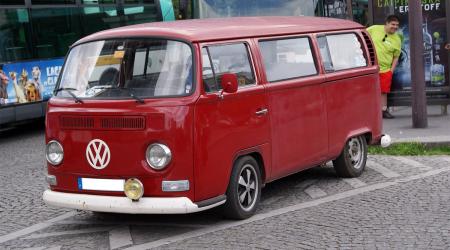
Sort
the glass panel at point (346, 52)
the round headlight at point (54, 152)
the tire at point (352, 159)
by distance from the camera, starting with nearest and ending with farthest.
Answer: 1. the round headlight at point (54, 152)
2. the glass panel at point (346, 52)
3. the tire at point (352, 159)

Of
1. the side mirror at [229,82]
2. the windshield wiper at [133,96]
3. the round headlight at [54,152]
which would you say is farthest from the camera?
the round headlight at [54,152]

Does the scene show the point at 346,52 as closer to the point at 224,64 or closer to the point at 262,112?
the point at 262,112

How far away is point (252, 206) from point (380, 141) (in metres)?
2.74

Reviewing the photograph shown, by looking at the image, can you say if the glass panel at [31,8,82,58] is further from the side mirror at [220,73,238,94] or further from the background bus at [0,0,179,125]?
the side mirror at [220,73,238,94]

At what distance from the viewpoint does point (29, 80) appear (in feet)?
46.5

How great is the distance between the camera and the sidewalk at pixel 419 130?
10.6 metres

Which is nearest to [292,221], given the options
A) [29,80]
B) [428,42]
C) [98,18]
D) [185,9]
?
[428,42]

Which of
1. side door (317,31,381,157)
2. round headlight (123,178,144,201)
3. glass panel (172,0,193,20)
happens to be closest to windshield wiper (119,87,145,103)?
round headlight (123,178,144,201)

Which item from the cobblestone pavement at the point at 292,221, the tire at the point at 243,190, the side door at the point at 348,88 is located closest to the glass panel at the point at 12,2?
the cobblestone pavement at the point at 292,221

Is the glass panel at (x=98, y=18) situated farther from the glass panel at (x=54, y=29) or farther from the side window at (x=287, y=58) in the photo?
the side window at (x=287, y=58)

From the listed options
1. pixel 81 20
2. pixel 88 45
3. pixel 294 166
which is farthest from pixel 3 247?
pixel 81 20

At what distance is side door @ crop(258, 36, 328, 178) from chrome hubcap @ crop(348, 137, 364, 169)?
2.57 ft

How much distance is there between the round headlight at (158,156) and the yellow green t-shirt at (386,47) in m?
7.45

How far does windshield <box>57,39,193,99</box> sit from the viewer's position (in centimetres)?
634
